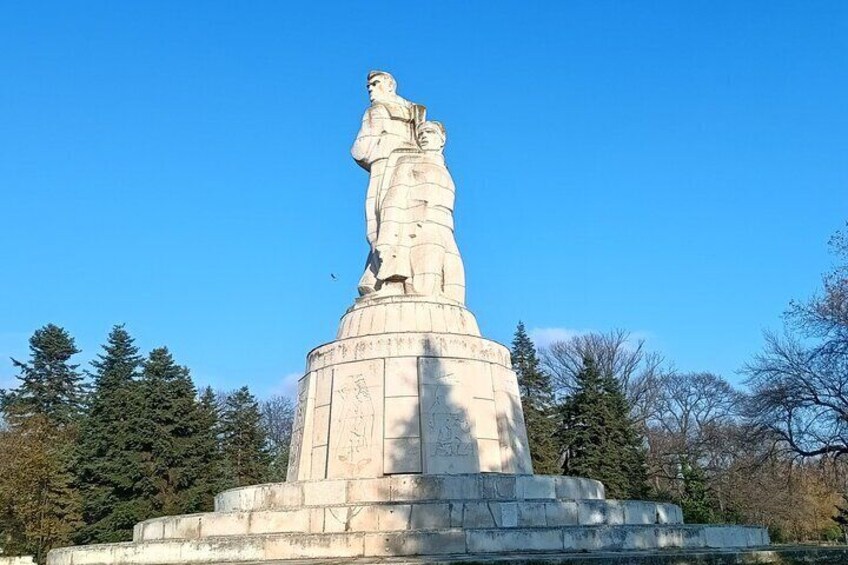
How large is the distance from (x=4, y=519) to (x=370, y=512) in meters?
24.3

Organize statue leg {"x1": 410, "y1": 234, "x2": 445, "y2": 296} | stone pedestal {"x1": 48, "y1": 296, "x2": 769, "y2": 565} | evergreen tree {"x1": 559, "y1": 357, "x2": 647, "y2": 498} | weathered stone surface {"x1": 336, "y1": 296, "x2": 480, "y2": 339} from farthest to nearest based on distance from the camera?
1. evergreen tree {"x1": 559, "y1": 357, "x2": 647, "y2": 498}
2. statue leg {"x1": 410, "y1": 234, "x2": 445, "y2": 296}
3. weathered stone surface {"x1": 336, "y1": 296, "x2": 480, "y2": 339}
4. stone pedestal {"x1": 48, "y1": 296, "x2": 769, "y2": 565}

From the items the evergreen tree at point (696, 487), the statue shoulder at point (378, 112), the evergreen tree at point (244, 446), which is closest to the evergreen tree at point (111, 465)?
the evergreen tree at point (244, 446)

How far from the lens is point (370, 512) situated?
12203 millimetres

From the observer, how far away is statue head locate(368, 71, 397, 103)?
63.6 ft

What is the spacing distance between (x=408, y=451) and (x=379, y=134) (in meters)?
7.81

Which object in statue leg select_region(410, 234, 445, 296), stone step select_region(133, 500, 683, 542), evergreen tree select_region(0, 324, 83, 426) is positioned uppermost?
evergreen tree select_region(0, 324, 83, 426)

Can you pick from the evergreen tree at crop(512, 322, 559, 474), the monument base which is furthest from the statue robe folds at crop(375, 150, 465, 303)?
the evergreen tree at crop(512, 322, 559, 474)

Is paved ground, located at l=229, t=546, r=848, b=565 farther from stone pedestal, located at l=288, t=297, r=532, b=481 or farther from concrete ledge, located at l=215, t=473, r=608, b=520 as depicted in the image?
stone pedestal, located at l=288, t=297, r=532, b=481

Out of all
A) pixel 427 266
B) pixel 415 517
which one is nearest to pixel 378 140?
pixel 427 266

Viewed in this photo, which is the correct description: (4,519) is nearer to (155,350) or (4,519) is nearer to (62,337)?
(155,350)

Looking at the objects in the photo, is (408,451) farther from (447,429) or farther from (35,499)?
(35,499)

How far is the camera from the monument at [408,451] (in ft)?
37.1

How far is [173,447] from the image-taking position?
34469 mm

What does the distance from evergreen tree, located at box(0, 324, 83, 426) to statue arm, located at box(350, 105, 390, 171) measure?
119 feet
